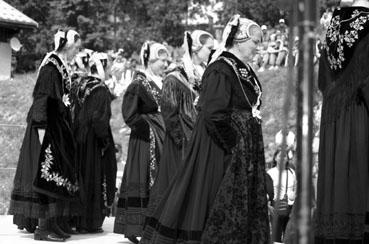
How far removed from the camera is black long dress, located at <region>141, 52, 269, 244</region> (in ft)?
18.4

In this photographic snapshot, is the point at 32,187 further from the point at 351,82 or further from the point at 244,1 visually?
the point at 244,1

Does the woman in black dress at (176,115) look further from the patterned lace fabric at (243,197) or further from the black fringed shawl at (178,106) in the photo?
the patterned lace fabric at (243,197)

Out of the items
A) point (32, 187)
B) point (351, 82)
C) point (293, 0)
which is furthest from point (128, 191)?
point (293, 0)

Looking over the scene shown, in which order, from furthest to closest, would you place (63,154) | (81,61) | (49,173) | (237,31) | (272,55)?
(272,55) → (81,61) → (63,154) → (49,173) → (237,31)

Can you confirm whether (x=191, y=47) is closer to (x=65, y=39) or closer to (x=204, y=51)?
(x=204, y=51)

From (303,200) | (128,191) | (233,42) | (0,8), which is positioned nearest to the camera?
(303,200)

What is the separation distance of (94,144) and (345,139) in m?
4.33

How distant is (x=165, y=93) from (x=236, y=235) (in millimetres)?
2733

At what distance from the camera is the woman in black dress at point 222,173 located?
18.4 ft

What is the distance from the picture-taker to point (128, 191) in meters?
8.62

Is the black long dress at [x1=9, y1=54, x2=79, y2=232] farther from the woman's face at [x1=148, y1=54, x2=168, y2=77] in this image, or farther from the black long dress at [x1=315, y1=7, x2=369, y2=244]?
the black long dress at [x1=315, y1=7, x2=369, y2=244]

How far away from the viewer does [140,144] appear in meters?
8.69

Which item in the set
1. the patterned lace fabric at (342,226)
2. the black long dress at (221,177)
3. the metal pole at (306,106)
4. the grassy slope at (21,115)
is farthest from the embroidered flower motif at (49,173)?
the metal pole at (306,106)

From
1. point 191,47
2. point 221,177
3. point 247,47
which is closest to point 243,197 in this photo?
point 221,177
